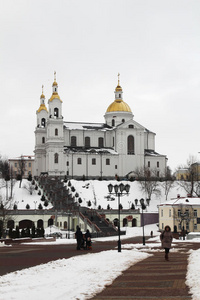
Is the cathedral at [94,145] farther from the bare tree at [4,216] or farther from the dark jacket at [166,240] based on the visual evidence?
the dark jacket at [166,240]

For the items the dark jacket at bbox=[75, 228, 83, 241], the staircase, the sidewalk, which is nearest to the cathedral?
the staircase

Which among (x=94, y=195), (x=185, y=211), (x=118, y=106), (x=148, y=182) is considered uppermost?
(x=118, y=106)

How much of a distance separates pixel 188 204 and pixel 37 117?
181ft

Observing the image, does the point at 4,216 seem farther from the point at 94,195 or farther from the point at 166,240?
the point at 94,195

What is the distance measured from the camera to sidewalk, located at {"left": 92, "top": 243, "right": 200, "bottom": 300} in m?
12.0

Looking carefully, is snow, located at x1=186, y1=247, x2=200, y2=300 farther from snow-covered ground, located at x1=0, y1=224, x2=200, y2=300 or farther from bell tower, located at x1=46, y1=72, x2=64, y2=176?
bell tower, located at x1=46, y1=72, x2=64, y2=176

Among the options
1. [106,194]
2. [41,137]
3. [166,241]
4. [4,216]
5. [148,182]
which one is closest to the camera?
[166,241]

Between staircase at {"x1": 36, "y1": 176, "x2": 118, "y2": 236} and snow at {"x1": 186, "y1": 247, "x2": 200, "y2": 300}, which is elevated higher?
staircase at {"x1": 36, "y1": 176, "x2": 118, "y2": 236}

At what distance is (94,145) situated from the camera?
111625 millimetres

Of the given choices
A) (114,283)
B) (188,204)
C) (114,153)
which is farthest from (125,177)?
(114,283)

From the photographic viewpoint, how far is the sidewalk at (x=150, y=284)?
11984 mm

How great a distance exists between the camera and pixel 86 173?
105m

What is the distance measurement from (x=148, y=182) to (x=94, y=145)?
19.7 m

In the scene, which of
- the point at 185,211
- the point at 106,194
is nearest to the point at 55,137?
the point at 106,194
